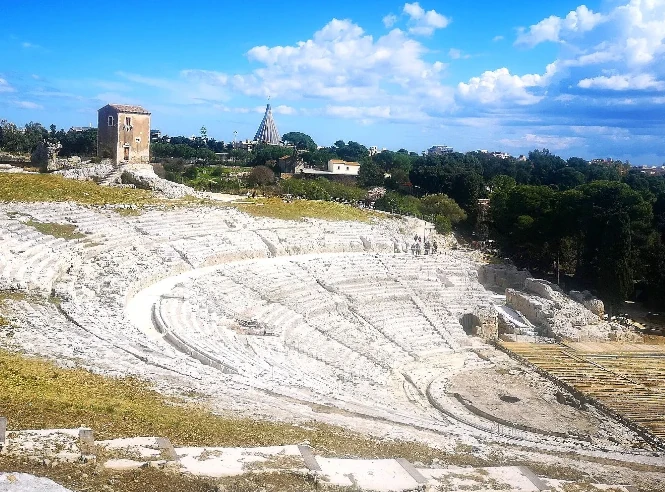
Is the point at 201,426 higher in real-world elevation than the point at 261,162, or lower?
lower

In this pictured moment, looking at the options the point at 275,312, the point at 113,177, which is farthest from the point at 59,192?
the point at 275,312

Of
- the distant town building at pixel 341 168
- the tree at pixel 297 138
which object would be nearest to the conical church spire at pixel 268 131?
the tree at pixel 297 138

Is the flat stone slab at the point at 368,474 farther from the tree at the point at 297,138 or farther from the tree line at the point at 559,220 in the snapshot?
the tree at the point at 297,138

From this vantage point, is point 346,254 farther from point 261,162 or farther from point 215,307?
point 261,162

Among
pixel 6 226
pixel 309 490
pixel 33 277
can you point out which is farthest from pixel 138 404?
pixel 6 226

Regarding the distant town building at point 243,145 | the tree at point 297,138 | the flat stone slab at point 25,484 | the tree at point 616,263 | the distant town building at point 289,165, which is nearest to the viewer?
the flat stone slab at point 25,484

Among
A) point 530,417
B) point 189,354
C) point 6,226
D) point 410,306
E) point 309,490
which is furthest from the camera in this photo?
point 410,306
